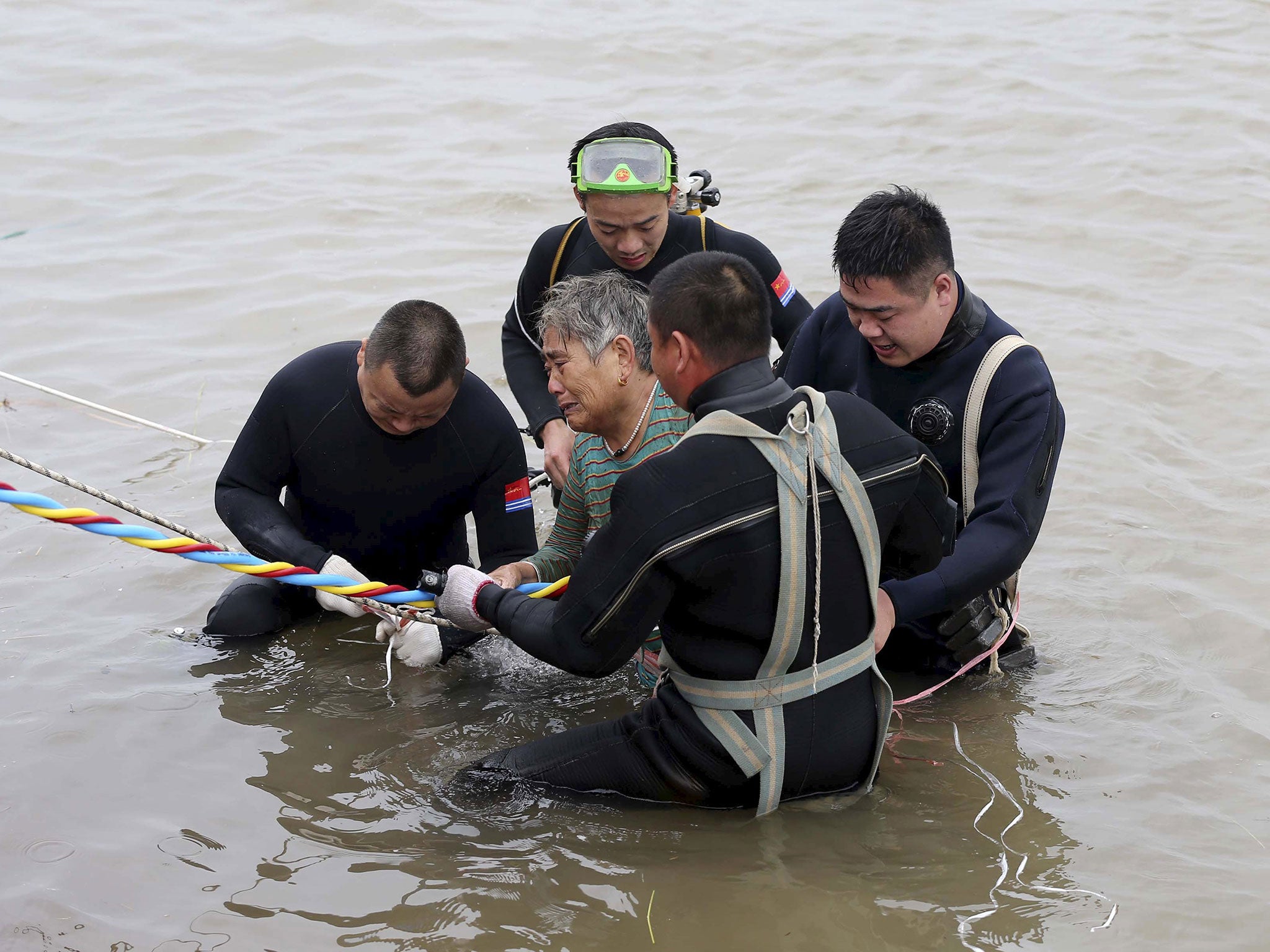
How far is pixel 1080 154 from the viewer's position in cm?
1020

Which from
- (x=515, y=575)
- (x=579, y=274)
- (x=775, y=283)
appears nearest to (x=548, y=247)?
(x=579, y=274)

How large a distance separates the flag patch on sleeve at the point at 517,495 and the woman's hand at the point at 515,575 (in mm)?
419

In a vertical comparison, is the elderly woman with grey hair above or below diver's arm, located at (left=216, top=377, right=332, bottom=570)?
above

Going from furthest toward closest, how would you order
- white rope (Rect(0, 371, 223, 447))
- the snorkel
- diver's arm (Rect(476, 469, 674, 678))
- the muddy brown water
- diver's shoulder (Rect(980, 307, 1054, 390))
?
1. white rope (Rect(0, 371, 223, 447))
2. the snorkel
3. diver's shoulder (Rect(980, 307, 1054, 390))
4. the muddy brown water
5. diver's arm (Rect(476, 469, 674, 678))

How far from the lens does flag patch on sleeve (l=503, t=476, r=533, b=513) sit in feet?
14.1

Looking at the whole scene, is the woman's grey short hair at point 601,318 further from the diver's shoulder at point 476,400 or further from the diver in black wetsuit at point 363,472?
the diver's shoulder at point 476,400

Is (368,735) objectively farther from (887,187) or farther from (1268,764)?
(887,187)

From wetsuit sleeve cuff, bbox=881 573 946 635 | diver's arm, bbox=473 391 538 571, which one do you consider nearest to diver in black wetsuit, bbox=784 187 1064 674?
wetsuit sleeve cuff, bbox=881 573 946 635

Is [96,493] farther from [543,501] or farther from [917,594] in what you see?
[543,501]

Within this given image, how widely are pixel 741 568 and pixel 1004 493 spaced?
105 cm

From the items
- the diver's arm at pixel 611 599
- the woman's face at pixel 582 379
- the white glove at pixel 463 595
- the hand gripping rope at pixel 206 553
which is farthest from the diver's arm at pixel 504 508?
the diver's arm at pixel 611 599

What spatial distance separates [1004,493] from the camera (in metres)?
3.48

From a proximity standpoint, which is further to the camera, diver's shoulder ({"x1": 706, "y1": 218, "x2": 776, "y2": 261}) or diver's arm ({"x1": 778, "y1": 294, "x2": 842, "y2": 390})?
diver's shoulder ({"x1": 706, "y1": 218, "x2": 776, "y2": 261})

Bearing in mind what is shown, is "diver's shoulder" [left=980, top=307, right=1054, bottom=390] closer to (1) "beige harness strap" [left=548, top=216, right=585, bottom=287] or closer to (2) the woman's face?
(2) the woman's face
